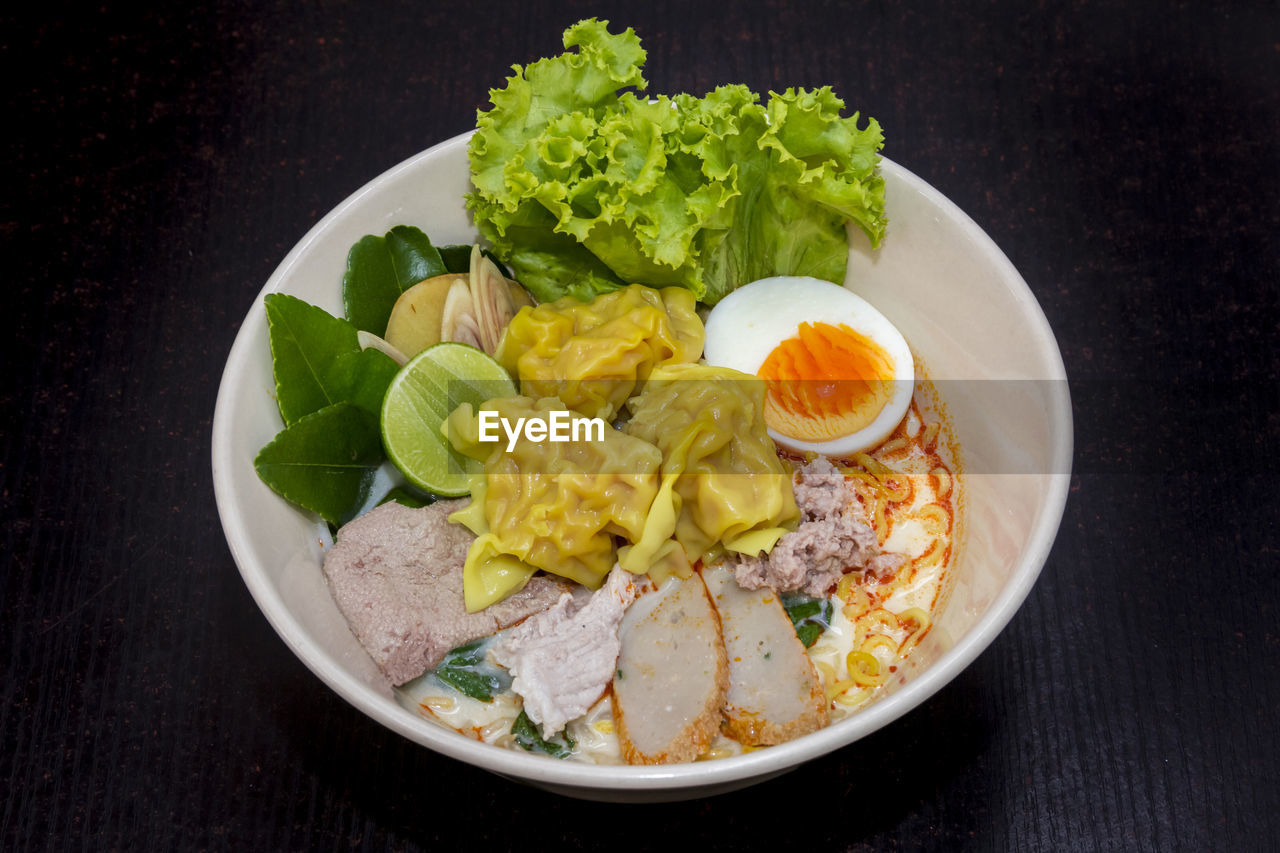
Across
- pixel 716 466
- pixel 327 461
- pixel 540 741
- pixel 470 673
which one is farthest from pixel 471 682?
pixel 716 466

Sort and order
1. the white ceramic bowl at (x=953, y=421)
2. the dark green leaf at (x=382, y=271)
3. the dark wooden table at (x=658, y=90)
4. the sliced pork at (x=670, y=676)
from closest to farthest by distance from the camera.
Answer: the white ceramic bowl at (x=953, y=421), the sliced pork at (x=670, y=676), the dark wooden table at (x=658, y=90), the dark green leaf at (x=382, y=271)

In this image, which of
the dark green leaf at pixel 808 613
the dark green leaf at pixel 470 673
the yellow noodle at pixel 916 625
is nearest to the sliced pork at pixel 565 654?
the dark green leaf at pixel 470 673

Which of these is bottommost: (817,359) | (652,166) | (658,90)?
(817,359)

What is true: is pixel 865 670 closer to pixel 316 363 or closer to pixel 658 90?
pixel 316 363

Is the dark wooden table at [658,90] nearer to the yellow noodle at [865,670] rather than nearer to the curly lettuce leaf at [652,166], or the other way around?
the yellow noodle at [865,670]

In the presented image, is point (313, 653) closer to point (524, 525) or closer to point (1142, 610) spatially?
point (524, 525)

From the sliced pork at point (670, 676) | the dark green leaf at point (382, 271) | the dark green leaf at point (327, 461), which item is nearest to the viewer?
the sliced pork at point (670, 676)

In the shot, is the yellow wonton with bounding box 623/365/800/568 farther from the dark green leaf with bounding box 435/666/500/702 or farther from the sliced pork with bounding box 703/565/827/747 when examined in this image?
the dark green leaf with bounding box 435/666/500/702

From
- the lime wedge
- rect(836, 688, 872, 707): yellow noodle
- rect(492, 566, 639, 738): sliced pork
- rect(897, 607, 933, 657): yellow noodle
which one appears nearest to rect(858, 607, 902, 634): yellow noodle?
rect(897, 607, 933, 657): yellow noodle
